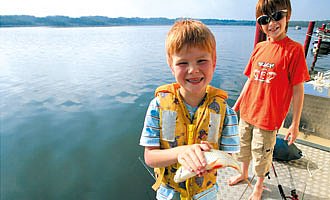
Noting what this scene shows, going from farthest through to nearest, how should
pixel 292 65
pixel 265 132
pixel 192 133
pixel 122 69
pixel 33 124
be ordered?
pixel 122 69, pixel 33 124, pixel 265 132, pixel 292 65, pixel 192 133

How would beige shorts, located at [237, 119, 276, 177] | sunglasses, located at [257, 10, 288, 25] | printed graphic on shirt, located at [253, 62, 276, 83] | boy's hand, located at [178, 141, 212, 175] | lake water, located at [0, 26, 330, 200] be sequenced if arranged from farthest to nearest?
lake water, located at [0, 26, 330, 200], beige shorts, located at [237, 119, 276, 177], printed graphic on shirt, located at [253, 62, 276, 83], sunglasses, located at [257, 10, 288, 25], boy's hand, located at [178, 141, 212, 175]

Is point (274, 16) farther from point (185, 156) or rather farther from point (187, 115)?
point (185, 156)

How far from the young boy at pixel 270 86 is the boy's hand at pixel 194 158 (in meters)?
1.71

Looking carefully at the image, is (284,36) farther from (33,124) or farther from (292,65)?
(33,124)

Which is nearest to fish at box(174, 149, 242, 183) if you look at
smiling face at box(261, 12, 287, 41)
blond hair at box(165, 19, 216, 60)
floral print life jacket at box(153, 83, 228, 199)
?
floral print life jacket at box(153, 83, 228, 199)

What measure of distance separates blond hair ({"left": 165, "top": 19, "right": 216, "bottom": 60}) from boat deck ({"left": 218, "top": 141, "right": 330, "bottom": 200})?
2365 mm

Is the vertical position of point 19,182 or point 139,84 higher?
point 139,84

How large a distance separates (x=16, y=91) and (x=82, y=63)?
24.4 feet

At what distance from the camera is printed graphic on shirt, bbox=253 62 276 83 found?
2.53 metres

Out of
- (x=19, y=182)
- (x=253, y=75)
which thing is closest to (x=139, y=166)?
(x=19, y=182)

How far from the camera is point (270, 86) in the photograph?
100 inches

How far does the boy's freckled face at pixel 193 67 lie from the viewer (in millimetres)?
1456

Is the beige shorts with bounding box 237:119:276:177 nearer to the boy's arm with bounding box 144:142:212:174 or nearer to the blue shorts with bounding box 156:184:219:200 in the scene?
the blue shorts with bounding box 156:184:219:200

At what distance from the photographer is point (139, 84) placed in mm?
12547
